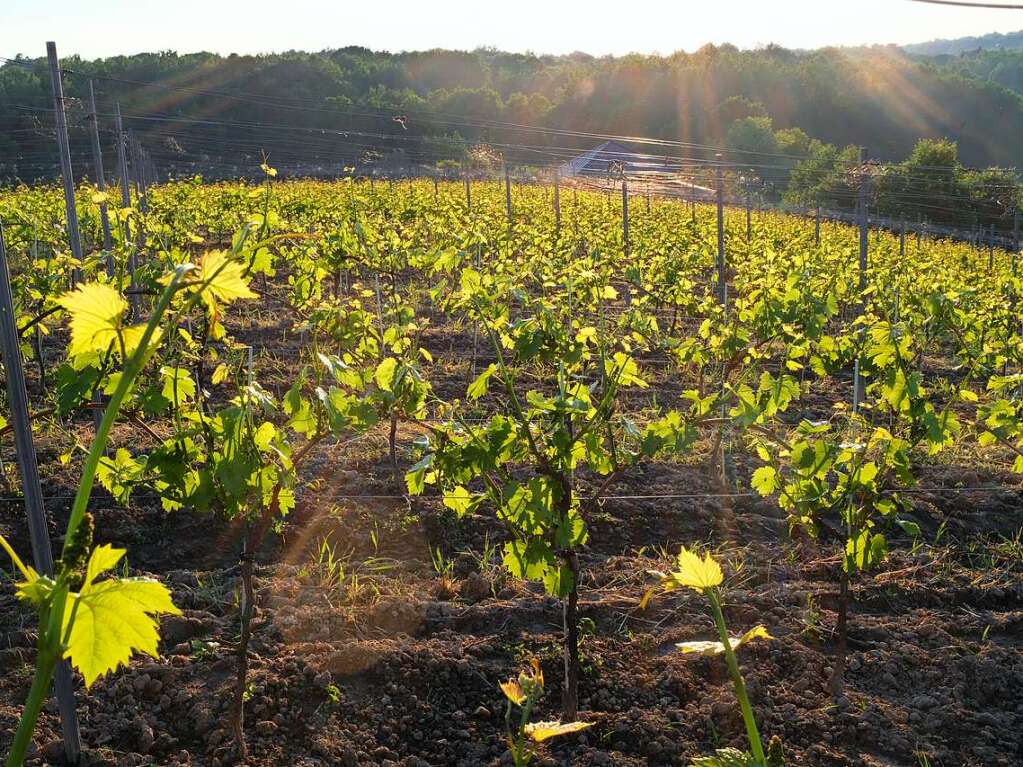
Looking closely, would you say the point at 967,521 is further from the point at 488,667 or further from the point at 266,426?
the point at 266,426

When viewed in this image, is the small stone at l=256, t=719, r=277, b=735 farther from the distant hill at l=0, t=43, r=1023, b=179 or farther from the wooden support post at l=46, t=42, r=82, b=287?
the distant hill at l=0, t=43, r=1023, b=179

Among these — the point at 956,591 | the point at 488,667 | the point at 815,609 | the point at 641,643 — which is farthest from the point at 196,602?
the point at 956,591

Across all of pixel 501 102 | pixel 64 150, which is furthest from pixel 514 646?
pixel 501 102

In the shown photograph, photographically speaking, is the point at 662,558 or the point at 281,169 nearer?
the point at 662,558

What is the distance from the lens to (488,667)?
134 inches

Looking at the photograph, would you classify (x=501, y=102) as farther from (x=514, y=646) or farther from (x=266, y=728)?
(x=266, y=728)

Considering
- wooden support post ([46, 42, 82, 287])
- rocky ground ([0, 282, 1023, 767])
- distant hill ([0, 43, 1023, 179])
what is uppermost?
distant hill ([0, 43, 1023, 179])

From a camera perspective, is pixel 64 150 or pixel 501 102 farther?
pixel 501 102

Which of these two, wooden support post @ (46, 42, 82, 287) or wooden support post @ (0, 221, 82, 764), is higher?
wooden support post @ (46, 42, 82, 287)

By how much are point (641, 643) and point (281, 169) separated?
35.0 metres

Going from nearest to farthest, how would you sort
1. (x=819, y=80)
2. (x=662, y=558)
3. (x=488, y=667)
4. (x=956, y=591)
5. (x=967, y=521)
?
(x=488, y=667), (x=956, y=591), (x=662, y=558), (x=967, y=521), (x=819, y=80)

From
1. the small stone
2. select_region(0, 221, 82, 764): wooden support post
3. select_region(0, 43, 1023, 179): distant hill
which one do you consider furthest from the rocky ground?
select_region(0, 43, 1023, 179): distant hill

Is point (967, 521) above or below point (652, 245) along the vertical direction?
below

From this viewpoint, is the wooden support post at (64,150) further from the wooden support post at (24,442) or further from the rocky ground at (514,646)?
the wooden support post at (24,442)
